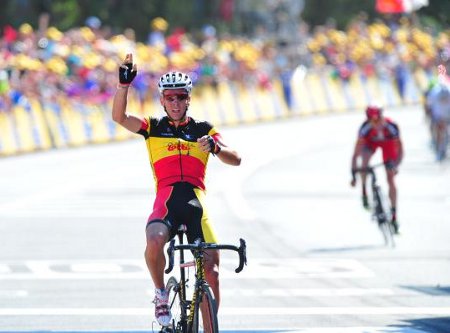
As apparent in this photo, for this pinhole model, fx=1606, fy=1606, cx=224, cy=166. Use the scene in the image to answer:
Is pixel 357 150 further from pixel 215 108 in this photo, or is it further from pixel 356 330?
pixel 215 108

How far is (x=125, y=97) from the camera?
10.4 m

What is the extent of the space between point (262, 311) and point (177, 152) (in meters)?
3.13

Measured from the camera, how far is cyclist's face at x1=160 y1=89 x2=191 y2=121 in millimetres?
10281

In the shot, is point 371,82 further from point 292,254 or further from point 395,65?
point 292,254

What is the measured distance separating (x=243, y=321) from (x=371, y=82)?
47.9 metres

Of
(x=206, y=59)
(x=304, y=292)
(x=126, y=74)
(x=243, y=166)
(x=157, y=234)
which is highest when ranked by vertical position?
(x=206, y=59)

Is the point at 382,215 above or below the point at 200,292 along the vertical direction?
above

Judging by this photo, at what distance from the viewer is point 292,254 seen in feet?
58.4

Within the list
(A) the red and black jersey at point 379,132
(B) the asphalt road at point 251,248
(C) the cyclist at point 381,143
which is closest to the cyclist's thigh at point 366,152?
(C) the cyclist at point 381,143

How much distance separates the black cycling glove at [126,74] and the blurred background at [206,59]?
15.5m

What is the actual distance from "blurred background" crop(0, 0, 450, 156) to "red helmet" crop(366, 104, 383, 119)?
562 centimetres

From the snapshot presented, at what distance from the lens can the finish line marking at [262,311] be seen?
13.0 meters

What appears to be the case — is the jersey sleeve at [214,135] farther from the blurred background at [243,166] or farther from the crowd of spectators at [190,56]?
the crowd of spectators at [190,56]

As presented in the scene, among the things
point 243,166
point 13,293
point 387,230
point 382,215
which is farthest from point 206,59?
point 13,293
